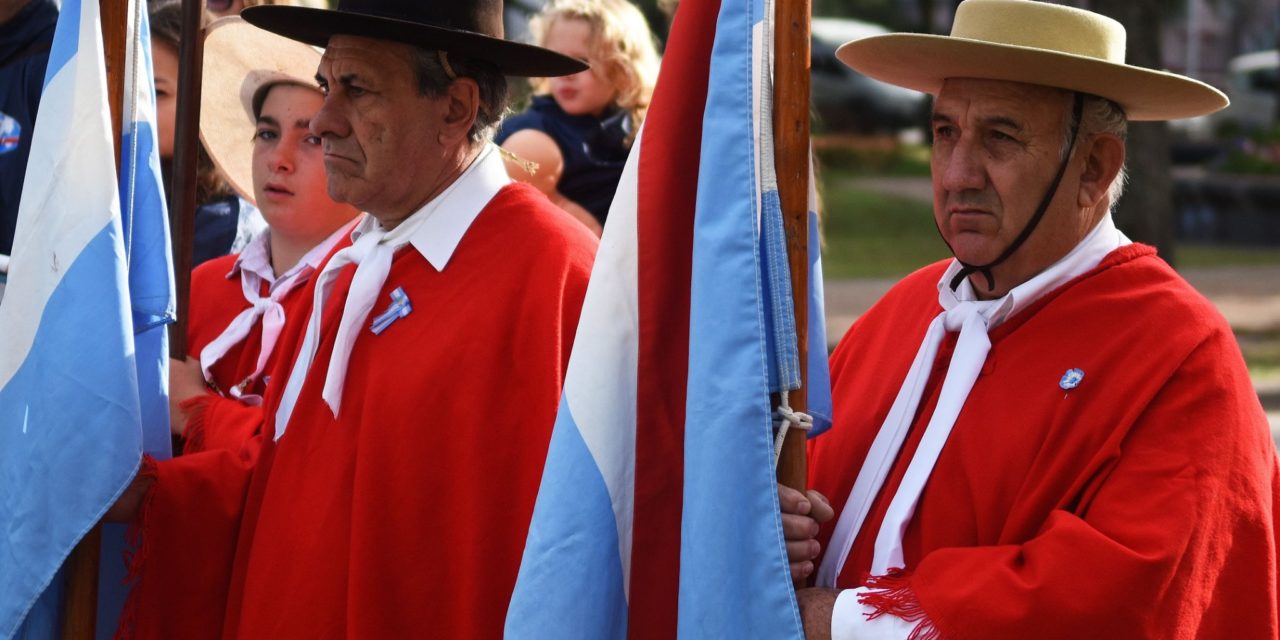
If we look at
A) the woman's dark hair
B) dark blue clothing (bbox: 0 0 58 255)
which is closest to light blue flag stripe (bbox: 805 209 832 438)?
the woman's dark hair

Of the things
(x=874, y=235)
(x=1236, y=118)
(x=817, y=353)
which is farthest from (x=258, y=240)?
(x=1236, y=118)

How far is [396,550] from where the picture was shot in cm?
333

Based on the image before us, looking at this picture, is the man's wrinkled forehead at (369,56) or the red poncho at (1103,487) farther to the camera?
the man's wrinkled forehead at (369,56)

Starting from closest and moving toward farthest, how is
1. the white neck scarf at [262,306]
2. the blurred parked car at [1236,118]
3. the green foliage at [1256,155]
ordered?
1. the white neck scarf at [262,306]
2. the green foliage at [1256,155]
3. the blurred parked car at [1236,118]

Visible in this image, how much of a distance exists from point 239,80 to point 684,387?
2.22 m

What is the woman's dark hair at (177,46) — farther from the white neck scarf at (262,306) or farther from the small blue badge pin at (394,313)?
the small blue badge pin at (394,313)

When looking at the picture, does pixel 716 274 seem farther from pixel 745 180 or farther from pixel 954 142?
pixel 954 142

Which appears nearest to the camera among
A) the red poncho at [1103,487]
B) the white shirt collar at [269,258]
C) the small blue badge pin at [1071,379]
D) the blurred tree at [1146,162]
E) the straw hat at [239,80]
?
the red poncho at [1103,487]

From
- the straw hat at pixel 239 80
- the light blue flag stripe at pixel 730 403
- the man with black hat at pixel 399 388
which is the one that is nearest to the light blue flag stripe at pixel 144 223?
the man with black hat at pixel 399 388

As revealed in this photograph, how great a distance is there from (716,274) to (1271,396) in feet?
31.8

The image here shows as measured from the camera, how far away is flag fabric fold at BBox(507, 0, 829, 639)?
254 centimetres

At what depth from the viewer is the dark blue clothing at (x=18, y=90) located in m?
4.56

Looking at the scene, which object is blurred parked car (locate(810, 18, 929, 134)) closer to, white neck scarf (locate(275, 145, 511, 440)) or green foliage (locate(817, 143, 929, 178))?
green foliage (locate(817, 143, 929, 178))

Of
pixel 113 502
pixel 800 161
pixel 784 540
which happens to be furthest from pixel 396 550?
pixel 800 161
